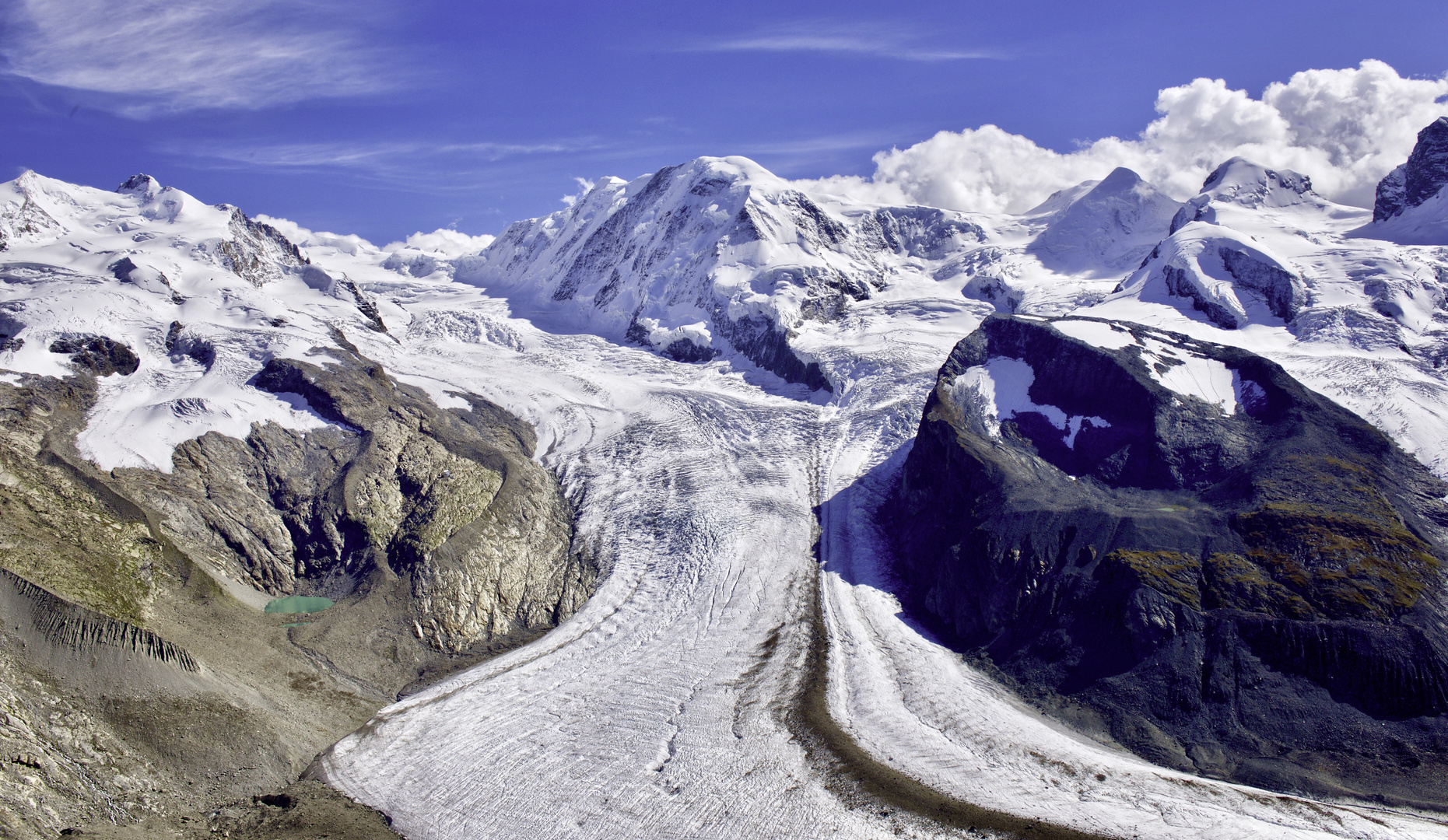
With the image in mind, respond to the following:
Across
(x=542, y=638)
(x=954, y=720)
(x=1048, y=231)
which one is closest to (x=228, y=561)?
(x=542, y=638)

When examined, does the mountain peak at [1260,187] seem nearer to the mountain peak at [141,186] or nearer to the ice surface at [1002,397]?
the ice surface at [1002,397]

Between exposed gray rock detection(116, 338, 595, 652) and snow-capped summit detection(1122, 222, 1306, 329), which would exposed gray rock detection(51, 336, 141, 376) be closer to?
exposed gray rock detection(116, 338, 595, 652)

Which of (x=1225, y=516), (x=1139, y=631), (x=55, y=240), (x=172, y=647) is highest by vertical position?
(x=55, y=240)

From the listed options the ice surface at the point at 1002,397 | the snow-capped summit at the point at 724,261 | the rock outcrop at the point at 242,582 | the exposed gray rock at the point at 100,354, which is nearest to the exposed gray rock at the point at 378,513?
the rock outcrop at the point at 242,582

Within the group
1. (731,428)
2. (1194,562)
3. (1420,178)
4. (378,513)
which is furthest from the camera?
(1420,178)

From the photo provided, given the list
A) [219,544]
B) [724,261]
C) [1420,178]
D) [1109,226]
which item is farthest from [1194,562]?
[1109,226]

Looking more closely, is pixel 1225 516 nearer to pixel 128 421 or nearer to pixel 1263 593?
pixel 1263 593

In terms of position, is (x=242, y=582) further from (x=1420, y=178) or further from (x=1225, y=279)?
(x=1420, y=178)
